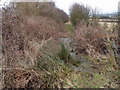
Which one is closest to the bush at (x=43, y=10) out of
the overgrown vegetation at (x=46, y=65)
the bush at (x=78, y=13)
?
the bush at (x=78, y=13)

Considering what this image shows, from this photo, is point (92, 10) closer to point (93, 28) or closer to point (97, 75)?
point (93, 28)

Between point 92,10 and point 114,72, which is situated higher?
point 92,10

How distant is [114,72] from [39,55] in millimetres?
1971

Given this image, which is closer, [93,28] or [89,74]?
[89,74]

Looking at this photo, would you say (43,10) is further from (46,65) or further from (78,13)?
(46,65)

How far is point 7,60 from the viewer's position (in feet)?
14.6

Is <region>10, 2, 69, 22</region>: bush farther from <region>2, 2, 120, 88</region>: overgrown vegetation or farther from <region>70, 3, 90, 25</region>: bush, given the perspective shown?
<region>2, 2, 120, 88</region>: overgrown vegetation

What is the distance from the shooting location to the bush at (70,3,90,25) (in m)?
10.9

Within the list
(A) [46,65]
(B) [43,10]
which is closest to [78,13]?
(B) [43,10]

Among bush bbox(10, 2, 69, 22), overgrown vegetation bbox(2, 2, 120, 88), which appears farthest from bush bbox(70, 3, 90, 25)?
overgrown vegetation bbox(2, 2, 120, 88)

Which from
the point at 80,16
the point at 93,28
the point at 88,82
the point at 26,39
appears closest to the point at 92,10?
the point at 80,16

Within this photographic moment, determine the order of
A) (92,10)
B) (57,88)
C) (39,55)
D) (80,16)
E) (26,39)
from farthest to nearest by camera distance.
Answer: (80,16)
(92,10)
(26,39)
(39,55)
(57,88)

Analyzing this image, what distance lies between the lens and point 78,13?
1156cm

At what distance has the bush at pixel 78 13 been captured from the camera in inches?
428
